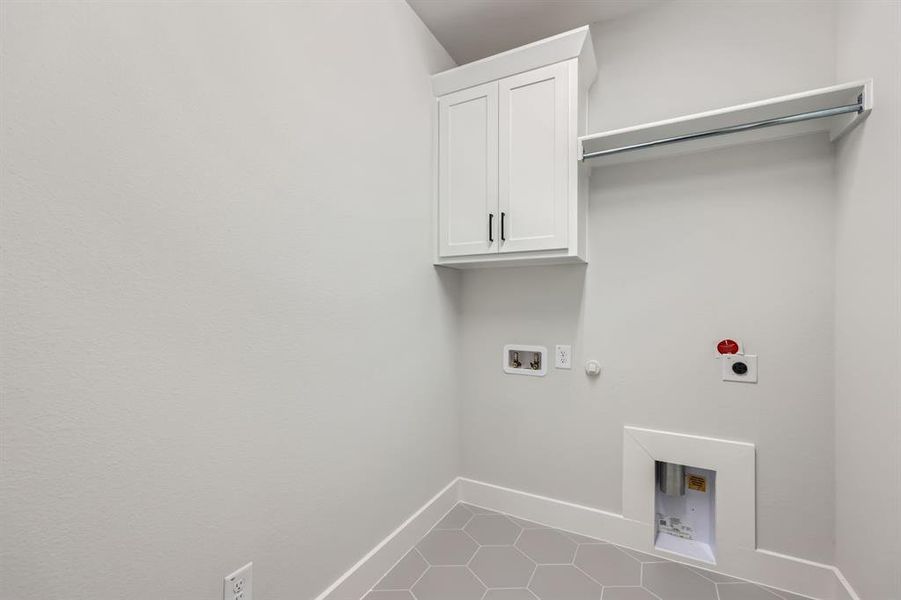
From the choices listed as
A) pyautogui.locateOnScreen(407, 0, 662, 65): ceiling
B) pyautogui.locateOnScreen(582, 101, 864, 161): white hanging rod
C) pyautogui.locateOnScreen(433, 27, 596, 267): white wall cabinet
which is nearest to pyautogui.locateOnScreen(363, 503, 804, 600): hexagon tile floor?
pyautogui.locateOnScreen(433, 27, 596, 267): white wall cabinet

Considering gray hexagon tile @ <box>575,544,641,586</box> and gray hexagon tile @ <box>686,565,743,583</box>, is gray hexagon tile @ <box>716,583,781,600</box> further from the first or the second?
gray hexagon tile @ <box>575,544,641,586</box>

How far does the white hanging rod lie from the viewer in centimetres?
126

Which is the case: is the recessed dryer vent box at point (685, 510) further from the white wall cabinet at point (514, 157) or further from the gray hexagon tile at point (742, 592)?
the white wall cabinet at point (514, 157)

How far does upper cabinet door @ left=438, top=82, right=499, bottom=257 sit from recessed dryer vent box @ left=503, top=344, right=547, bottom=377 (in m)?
0.58

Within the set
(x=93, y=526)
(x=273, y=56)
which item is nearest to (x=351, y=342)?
(x=93, y=526)

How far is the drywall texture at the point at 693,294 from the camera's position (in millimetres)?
1526

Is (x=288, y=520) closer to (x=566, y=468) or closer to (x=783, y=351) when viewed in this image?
(x=566, y=468)

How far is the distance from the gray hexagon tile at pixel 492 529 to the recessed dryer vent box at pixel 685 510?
65 cm

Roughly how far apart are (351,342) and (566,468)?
1.28m

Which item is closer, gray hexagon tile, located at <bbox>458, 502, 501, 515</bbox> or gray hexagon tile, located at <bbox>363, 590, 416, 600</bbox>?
gray hexagon tile, located at <bbox>363, 590, 416, 600</bbox>

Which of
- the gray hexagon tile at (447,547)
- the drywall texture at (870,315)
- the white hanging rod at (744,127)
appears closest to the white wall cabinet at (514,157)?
the white hanging rod at (744,127)

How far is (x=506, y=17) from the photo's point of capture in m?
1.85

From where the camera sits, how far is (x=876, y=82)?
3.96 ft

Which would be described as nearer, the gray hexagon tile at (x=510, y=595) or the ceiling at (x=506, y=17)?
the gray hexagon tile at (x=510, y=595)
